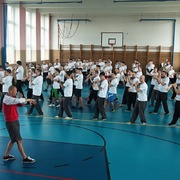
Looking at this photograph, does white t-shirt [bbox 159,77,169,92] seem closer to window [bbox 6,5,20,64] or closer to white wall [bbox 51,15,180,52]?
window [bbox 6,5,20,64]

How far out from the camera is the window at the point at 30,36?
65.5ft

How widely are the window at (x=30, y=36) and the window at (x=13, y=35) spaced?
1.84 metres

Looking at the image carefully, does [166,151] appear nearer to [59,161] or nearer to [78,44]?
[59,161]

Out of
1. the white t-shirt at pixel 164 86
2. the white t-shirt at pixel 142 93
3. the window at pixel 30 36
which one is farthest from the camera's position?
the window at pixel 30 36

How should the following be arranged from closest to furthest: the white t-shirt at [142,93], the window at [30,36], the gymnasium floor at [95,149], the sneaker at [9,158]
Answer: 1. the gymnasium floor at [95,149]
2. the sneaker at [9,158]
3. the white t-shirt at [142,93]
4. the window at [30,36]

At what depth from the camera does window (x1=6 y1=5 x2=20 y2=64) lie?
17.0m

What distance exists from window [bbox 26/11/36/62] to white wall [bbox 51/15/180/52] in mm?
3816

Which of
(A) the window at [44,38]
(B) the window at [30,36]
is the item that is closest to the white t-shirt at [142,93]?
(B) the window at [30,36]

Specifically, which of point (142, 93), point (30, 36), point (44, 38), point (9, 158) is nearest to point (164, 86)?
point (142, 93)

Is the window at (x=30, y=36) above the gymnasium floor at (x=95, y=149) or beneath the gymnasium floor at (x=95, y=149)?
above

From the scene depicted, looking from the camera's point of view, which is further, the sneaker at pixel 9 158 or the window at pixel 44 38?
the window at pixel 44 38

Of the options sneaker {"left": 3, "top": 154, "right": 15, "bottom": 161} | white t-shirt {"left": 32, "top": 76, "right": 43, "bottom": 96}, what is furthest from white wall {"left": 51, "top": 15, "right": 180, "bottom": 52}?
sneaker {"left": 3, "top": 154, "right": 15, "bottom": 161}

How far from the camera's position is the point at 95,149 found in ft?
22.0

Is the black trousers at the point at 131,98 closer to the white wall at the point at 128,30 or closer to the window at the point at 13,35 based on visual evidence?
the window at the point at 13,35
